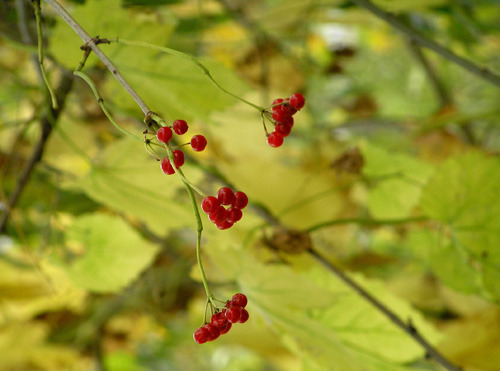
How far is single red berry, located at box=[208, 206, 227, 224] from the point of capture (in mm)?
134

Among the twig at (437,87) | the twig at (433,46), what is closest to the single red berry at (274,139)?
the twig at (433,46)

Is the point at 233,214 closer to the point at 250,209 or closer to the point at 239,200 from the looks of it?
the point at 239,200

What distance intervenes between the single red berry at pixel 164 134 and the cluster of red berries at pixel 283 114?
0.04m

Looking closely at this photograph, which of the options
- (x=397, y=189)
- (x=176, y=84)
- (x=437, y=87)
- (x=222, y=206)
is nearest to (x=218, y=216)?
(x=222, y=206)

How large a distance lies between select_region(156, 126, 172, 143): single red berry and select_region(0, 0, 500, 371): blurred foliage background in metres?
0.08

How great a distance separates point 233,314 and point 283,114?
6 cm

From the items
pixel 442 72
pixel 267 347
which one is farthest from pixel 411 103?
pixel 267 347

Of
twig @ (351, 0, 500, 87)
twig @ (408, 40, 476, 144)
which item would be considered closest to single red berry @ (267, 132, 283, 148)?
twig @ (351, 0, 500, 87)

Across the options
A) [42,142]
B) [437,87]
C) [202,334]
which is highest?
[437,87]

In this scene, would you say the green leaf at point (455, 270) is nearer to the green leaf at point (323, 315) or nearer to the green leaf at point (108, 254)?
Result: the green leaf at point (323, 315)

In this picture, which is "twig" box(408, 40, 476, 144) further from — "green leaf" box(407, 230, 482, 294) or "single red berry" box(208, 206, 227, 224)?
"single red berry" box(208, 206, 227, 224)

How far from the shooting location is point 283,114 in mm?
152

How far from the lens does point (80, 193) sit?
1.20ft

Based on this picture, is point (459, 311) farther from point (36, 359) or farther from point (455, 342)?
point (36, 359)
